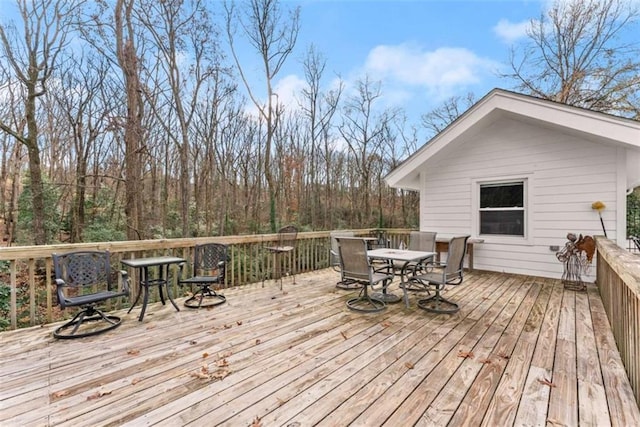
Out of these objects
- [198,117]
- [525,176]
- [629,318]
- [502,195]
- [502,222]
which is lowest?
[629,318]

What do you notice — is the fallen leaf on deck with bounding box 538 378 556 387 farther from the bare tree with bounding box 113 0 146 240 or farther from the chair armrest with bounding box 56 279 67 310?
the bare tree with bounding box 113 0 146 240

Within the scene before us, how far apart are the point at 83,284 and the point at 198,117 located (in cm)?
944

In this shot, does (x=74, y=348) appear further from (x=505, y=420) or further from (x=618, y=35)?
(x=618, y=35)

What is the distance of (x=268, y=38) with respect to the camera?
10.6m

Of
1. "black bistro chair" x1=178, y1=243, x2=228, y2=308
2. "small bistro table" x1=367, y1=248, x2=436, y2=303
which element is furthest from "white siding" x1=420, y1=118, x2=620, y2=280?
"black bistro chair" x1=178, y1=243, x2=228, y2=308

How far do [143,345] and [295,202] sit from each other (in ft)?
36.8

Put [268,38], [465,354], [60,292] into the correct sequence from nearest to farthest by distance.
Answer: [465,354] → [60,292] → [268,38]

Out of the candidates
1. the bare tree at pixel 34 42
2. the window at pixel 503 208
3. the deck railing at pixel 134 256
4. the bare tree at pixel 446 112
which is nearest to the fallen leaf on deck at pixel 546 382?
the deck railing at pixel 134 256

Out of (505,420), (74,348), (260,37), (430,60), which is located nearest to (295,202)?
(260,37)

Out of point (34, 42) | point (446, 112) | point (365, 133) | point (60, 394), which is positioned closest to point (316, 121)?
point (365, 133)

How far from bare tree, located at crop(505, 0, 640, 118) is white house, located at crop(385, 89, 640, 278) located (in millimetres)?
5200

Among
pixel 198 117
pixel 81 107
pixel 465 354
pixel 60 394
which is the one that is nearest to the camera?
pixel 60 394

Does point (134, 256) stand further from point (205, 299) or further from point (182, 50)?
point (182, 50)

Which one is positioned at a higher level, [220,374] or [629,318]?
[629,318]
